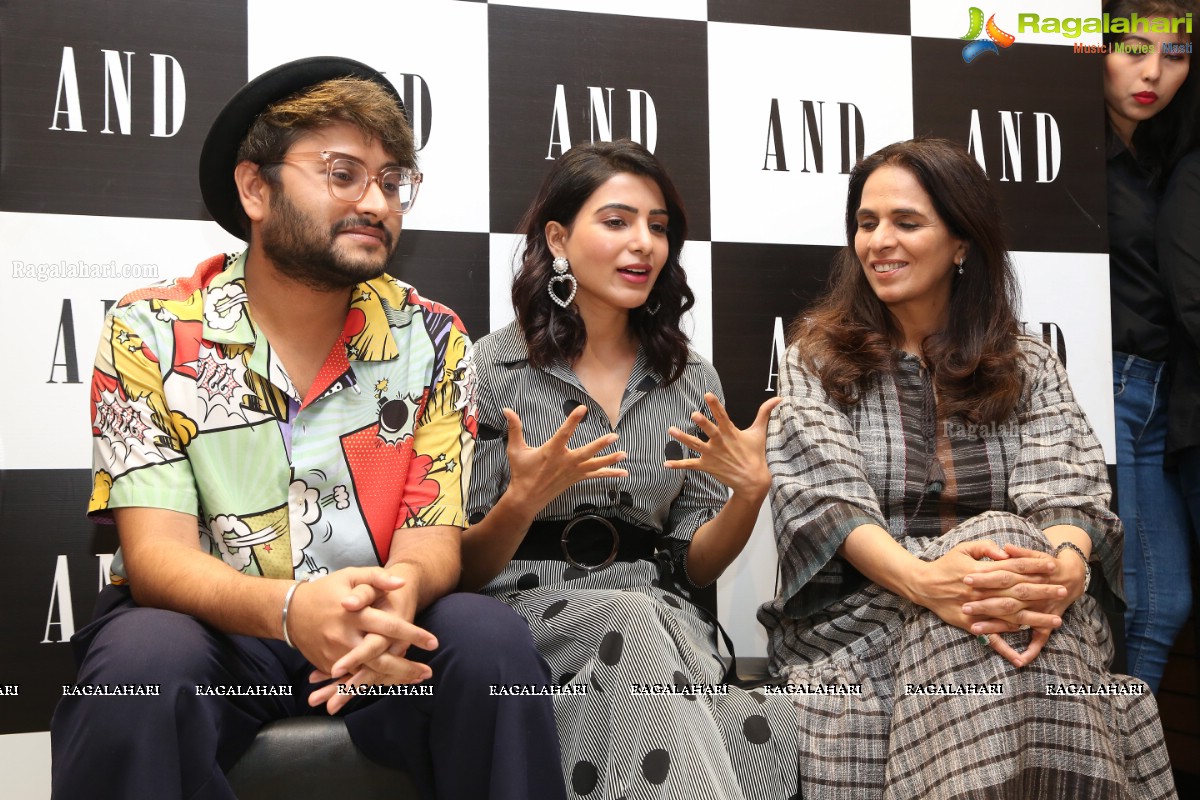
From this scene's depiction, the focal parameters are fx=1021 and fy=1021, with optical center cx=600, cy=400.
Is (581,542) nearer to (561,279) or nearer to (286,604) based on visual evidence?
(561,279)

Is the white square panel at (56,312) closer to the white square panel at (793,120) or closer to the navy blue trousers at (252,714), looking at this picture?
the navy blue trousers at (252,714)

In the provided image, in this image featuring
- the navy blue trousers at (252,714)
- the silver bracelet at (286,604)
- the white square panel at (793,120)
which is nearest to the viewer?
the navy blue trousers at (252,714)

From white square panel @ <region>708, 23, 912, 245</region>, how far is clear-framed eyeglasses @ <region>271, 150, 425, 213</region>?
3.23ft

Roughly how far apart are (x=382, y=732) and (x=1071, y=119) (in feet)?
7.86

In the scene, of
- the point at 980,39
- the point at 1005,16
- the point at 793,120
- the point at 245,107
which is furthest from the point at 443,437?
the point at 1005,16

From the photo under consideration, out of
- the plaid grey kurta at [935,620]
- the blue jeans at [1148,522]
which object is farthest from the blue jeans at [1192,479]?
the plaid grey kurta at [935,620]

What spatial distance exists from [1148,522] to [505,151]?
189 cm

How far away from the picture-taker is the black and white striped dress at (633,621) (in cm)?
161

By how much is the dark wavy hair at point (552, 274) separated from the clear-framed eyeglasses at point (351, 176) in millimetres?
468

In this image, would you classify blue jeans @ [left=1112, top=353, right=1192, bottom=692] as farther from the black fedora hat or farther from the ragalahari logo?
the black fedora hat

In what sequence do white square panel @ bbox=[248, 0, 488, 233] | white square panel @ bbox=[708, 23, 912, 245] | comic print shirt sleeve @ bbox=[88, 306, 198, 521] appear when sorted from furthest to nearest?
white square panel @ bbox=[708, 23, 912, 245], white square panel @ bbox=[248, 0, 488, 233], comic print shirt sleeve @ bbox=[88, 306, 198, 521]

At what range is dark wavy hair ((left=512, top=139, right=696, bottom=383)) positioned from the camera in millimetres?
2166

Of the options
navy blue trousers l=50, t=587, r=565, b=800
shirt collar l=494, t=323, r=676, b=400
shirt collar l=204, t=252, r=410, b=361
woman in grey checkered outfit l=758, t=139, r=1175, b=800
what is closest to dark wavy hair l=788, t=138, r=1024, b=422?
woman in grey checkered outfit l=758, t=139, r=1175, b=800

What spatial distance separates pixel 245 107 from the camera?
1757 millimetres
